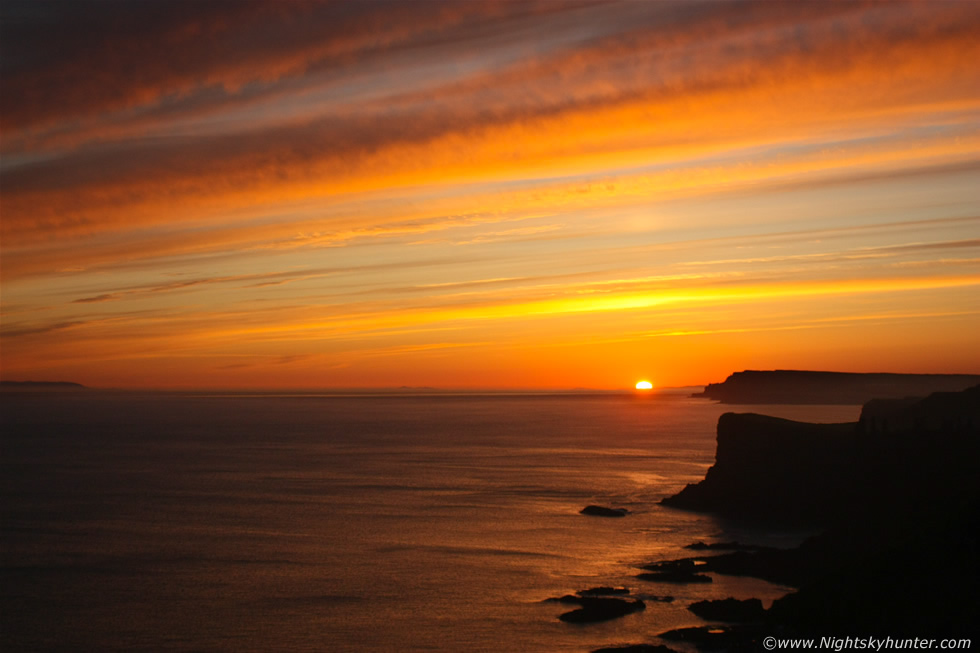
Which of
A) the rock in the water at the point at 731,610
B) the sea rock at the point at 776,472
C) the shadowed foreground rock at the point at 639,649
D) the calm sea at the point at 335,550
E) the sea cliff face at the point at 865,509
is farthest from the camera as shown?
the sea rock at the point at 776,472

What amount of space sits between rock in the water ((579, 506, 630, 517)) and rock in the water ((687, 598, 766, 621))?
99.5 feet

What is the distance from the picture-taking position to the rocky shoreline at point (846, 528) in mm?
26922

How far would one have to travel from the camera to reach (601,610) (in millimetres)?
38500

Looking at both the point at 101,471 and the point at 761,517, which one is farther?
the point at 101,471

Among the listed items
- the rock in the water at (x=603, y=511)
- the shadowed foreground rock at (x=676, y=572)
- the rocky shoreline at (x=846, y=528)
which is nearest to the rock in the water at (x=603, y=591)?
the rocky shoreline at (x=846, y=528)

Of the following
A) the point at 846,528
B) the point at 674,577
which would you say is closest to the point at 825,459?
the point at 846,528

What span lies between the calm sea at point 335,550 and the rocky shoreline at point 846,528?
8.78 ft

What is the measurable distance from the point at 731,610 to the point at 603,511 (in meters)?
32.5

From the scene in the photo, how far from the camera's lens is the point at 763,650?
2905 centimetres

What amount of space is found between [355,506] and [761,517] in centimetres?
3412

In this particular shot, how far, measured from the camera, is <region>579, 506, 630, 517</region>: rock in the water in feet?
223

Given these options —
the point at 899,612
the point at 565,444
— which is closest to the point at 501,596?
the point at 899,612

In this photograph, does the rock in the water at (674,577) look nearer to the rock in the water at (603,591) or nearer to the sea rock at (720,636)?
the rock in the water at (603,591)

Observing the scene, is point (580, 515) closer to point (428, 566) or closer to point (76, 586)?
point (428, 566)
